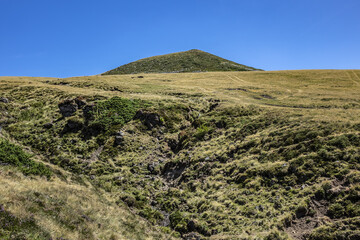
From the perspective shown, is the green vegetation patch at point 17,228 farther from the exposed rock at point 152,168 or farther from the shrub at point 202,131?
the shrub at point 202,131

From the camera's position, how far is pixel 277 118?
87.4 ft

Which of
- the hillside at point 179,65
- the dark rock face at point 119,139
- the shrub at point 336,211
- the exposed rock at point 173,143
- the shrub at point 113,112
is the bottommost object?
the shrub at point 336,211

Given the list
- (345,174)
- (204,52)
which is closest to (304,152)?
(345,174)

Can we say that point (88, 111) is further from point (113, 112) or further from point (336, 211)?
point (336, 211)

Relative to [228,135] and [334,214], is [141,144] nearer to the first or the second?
[228,135]

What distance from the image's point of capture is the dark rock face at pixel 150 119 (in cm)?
3011

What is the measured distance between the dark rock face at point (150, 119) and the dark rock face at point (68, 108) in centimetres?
1055

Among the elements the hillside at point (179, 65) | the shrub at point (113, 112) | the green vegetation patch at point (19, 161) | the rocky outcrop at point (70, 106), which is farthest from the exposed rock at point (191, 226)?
the hillside at point (179, 65)

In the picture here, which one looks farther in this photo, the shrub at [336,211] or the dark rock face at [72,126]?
the dark rock face at [72,126]

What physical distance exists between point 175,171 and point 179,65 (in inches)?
4165

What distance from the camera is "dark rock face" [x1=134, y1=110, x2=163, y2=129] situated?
30109 millimetres

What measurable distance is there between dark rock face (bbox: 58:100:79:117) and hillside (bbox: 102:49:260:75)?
83088 millimetres

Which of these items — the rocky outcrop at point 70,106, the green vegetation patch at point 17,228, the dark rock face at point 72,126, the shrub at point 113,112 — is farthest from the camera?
the rocky outcrop at point 70,106

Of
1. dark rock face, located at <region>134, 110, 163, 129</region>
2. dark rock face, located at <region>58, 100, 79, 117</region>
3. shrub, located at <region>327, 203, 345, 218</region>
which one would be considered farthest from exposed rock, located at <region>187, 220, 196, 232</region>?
dark rock face, located at <region>58, 100, 79, 117</region>
